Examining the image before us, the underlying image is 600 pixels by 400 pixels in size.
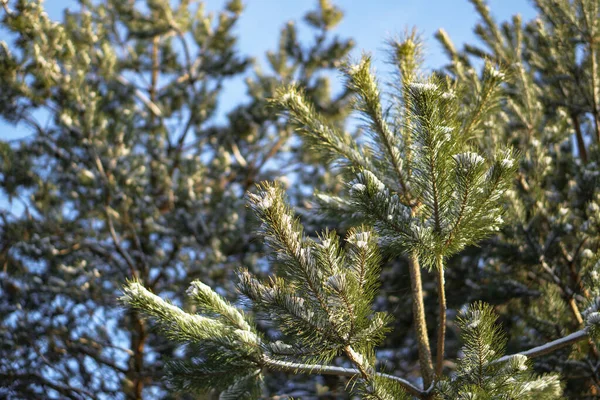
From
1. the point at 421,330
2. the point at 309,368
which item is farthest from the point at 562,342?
the point at 309,368

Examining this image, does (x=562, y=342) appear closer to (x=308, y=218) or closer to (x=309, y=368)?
(x=309, y=368)

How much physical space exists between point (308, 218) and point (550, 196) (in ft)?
6.77

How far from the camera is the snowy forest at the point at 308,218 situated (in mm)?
2225

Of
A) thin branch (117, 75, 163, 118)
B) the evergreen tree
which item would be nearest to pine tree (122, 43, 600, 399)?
the evergreen tree

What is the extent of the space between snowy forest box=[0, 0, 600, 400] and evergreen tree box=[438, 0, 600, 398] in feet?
0.08

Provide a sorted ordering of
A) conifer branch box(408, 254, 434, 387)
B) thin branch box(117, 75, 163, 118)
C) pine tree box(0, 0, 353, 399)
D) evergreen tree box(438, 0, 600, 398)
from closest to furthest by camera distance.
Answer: conifer branch box(408, 254, 434, 387) → evergreen tree box(438, 0, 600, 398) → pine tree box(0, 0, 353, 399) → thin branch box(117, 75, 163, 118)

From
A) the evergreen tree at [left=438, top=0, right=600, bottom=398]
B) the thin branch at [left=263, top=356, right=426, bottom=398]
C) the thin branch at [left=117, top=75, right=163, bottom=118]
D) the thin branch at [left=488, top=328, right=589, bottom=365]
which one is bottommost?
the thin branch at [left=488, top=328, right=589, bottom=365]

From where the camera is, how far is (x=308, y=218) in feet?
17.7

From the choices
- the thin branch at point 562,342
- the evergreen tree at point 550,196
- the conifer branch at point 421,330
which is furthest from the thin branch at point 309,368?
the evergreen tree at point 550,196

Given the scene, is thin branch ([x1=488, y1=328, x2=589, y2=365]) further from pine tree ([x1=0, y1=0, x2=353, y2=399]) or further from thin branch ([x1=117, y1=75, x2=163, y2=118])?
thin branch ([x1=117, y1=75, x2=163, y2=118])

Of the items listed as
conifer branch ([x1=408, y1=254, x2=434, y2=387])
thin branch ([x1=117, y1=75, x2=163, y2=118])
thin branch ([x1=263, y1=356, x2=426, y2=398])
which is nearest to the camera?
thin branch ([x1=263, y1=356, x2=426, y2=398])

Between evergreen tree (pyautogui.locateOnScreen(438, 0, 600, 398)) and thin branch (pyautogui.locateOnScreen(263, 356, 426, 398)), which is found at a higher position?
evergreen tree (pyautogui.locateOnScreen(438, 0, 600, 398))

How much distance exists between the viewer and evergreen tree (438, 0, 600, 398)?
3.85 m

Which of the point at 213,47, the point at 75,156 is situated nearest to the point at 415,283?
the point at 75,156
